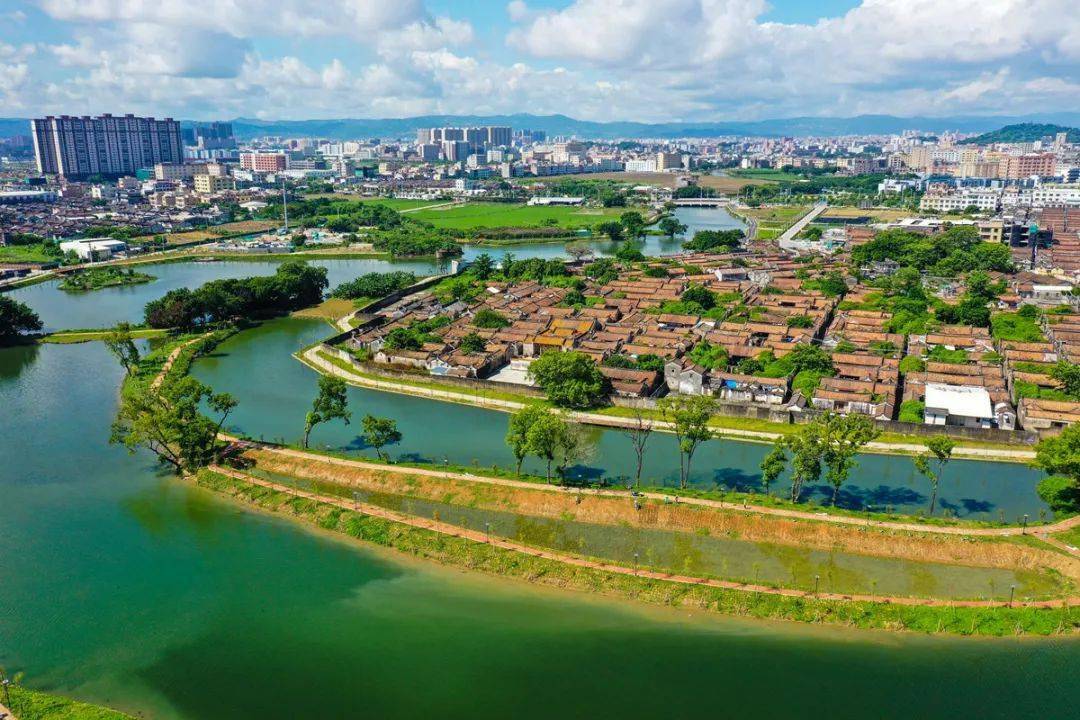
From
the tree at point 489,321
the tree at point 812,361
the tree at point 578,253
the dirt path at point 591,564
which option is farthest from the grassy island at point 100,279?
the tree at point 812,361

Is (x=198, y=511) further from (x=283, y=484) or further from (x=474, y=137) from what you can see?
(x=474, y=137)

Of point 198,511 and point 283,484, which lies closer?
point 198,511

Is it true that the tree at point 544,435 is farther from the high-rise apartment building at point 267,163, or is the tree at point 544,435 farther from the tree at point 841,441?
the high-rise apartment building at point 267,163

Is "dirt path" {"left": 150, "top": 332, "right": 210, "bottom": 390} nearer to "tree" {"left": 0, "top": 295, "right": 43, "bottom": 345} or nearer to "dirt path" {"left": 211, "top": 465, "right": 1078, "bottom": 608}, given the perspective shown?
"tree" {"left": 0, "top": 295, "right": 43, "bottom": 345}

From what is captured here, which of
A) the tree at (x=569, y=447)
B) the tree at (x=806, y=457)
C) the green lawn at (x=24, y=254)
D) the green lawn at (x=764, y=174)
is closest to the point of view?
the tree at (x=806, y=457)

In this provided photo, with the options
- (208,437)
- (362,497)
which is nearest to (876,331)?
(362,497)

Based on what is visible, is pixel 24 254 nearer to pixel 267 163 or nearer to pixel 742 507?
pixel 742 507
